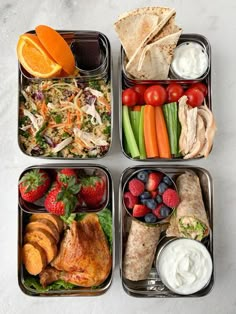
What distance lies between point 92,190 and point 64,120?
0.41 meters

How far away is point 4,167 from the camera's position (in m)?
2.59

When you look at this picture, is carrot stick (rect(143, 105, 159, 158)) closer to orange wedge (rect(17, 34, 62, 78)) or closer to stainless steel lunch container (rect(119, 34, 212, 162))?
stainless steel lunch container (rect(119, 34, 212, 162))

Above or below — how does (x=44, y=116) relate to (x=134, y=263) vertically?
above

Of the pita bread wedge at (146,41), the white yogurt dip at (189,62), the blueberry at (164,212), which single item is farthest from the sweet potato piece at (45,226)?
the white yogurt dip at (189,62)

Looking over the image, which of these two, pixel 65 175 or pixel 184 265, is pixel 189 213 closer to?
pixel 184 265

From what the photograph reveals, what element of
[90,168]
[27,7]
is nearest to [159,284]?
[90,168]

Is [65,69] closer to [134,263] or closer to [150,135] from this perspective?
[150,135]

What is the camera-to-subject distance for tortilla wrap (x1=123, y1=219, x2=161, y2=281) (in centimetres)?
240

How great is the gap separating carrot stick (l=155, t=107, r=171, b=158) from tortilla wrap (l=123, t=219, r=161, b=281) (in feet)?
1.29

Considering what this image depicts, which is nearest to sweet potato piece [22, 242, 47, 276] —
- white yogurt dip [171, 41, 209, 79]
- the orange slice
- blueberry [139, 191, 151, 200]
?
blueberry [139, 191, 151, 200]

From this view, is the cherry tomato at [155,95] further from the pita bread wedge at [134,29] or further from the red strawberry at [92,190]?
the red strawberry at [92,190]

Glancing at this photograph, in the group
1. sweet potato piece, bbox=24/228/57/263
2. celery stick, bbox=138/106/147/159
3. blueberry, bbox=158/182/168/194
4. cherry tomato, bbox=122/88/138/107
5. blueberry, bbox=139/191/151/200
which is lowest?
sweet potato piece, bbox=24/228/57/263

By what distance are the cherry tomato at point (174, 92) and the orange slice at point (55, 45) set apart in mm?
560

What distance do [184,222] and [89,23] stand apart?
1.27 m
